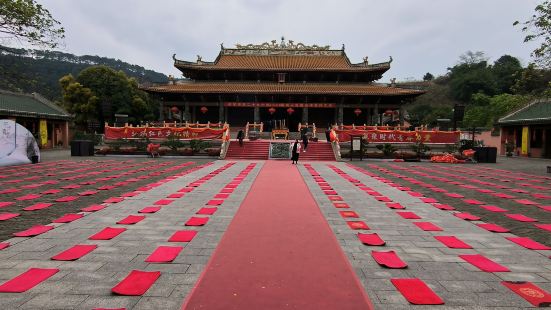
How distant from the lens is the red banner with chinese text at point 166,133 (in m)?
21.5

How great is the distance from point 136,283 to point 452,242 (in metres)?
3.95

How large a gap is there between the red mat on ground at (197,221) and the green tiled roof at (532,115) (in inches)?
1013

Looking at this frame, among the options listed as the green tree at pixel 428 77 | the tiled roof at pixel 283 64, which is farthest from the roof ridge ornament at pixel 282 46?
the green tree at pixel 428 77

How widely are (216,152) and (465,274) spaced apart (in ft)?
57.8

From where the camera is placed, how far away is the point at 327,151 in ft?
67.5

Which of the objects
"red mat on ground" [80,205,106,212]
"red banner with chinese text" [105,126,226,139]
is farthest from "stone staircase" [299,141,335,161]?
"red mat on ground" [80,205,106,212]

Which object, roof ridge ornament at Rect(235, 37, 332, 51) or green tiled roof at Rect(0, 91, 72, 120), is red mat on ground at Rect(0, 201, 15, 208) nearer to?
green tiled roof at Rect(0, 91, 72, 120)

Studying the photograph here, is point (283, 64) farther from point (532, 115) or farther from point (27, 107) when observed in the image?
point (27, 107)

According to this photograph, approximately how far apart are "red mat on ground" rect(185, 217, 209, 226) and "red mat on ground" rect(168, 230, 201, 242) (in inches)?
14.4

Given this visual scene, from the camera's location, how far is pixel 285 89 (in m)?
29.0

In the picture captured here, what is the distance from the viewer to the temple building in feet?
94.9

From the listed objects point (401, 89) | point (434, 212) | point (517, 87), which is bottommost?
point (434, 212)

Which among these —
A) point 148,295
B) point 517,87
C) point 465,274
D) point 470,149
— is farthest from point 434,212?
A: point 470,149

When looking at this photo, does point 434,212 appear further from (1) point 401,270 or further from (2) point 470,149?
(2) point 470,149
